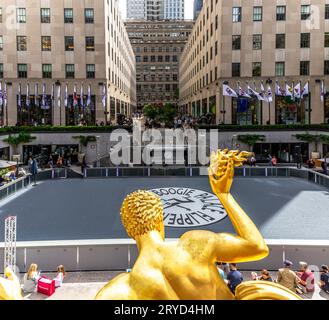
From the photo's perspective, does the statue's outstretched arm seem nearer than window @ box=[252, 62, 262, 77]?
Yes

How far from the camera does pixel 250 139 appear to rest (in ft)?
136

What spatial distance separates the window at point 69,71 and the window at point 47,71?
1795mm

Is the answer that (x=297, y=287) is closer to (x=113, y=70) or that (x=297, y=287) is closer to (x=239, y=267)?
(x=239, y=267)

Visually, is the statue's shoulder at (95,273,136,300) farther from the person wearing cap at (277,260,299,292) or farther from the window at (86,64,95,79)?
the window at (86,64,95,79)

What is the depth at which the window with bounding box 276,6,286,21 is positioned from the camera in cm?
4812

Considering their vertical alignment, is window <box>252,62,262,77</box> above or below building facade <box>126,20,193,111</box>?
below

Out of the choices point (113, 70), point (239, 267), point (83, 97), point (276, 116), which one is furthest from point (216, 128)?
point (239, 267)

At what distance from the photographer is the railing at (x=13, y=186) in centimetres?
2381

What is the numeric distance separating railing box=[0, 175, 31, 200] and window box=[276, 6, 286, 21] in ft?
116

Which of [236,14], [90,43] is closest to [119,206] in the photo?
[90,43]

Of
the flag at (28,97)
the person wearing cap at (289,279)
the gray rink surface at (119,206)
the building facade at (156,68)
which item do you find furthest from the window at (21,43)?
the building facade at (156,68)

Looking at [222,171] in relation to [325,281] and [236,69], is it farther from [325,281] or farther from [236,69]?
[236,69]

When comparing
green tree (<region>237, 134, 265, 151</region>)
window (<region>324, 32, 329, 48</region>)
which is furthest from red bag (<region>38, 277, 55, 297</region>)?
window (<region>324, 32, 329, 48</region>)
